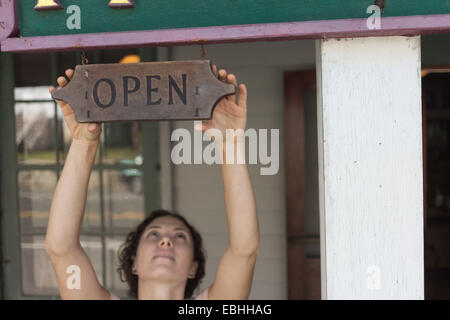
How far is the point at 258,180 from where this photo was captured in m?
3.18

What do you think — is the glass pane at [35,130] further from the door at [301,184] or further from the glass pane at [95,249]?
the door at [301,184]

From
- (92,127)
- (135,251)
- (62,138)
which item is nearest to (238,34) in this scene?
(92,127)

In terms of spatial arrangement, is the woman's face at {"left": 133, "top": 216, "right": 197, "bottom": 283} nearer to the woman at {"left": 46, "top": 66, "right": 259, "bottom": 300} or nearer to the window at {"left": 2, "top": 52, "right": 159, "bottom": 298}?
the woman at {"left": 46, "top": 66, "right": 259, "bottom": 300}

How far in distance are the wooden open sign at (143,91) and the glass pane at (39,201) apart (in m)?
2.00

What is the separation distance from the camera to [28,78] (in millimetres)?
3277

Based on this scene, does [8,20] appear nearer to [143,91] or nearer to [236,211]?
[143,91]

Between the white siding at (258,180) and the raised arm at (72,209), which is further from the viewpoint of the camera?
the white siding at (258,180)

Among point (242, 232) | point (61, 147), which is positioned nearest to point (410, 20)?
point (242, 232)

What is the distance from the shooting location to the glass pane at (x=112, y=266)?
3.29m

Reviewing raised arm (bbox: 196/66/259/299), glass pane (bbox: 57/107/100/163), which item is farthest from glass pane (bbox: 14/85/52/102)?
raised arm (bbox: 196/66/259/299)

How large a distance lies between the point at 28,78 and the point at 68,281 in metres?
2.03

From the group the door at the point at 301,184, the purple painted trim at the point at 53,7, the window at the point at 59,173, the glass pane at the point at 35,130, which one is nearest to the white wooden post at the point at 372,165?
the purple painted trim at the point at 53,7

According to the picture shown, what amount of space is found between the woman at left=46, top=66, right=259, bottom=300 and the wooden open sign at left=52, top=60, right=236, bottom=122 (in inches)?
2.2

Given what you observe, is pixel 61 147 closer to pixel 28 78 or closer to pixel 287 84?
pixel 28 78
